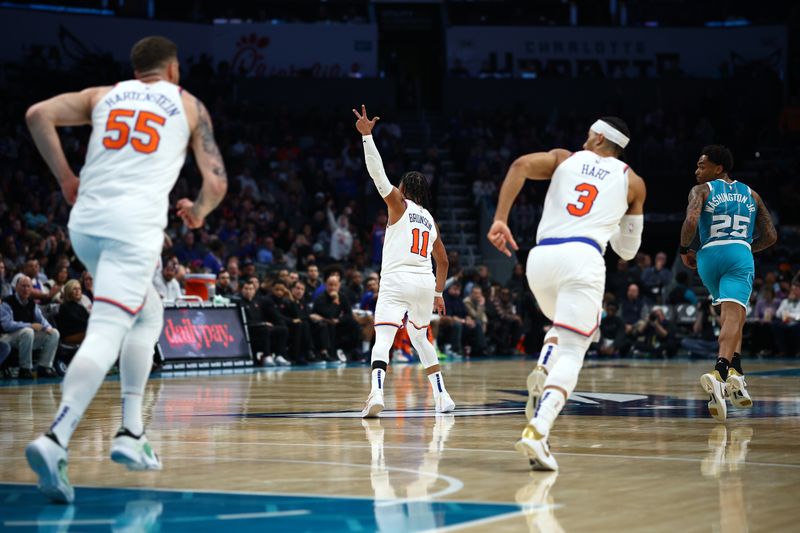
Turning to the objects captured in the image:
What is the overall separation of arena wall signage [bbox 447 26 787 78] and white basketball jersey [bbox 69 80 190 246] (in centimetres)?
2730

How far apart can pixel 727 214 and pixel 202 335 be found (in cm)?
1029

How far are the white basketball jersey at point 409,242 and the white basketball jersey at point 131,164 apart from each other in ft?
13.6

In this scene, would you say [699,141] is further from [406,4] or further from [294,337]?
[294,337]

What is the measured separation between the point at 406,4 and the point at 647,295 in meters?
14.8

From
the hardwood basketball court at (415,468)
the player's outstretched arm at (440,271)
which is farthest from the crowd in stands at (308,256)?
the player's outstretched arm at (440,271)

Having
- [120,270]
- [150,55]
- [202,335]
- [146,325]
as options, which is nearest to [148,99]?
[150,55]

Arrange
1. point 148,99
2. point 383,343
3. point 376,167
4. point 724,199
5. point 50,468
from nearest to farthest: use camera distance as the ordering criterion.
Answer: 1. point 50,468
2. point 148,99
3. point 376,167
4. point 383,343
5. point 724,199

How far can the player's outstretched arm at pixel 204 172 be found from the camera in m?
6.04

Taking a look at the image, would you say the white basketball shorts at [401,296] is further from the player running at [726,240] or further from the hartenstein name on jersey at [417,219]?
the player running at [726,240]

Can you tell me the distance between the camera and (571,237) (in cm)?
673

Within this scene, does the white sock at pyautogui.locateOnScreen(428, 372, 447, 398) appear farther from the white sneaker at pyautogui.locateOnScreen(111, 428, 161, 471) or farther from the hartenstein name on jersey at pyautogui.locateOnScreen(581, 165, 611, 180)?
the white sneaker at pyautogui.locateOnScreen(111, 428, 161, 471)

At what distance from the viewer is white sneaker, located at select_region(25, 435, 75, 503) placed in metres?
5.22

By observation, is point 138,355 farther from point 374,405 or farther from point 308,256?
point 308,256

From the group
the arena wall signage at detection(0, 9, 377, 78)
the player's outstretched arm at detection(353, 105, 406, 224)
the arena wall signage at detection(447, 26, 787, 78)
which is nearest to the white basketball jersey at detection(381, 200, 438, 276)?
the player's outstretched arm at detection(353, 105, 406, 224)
